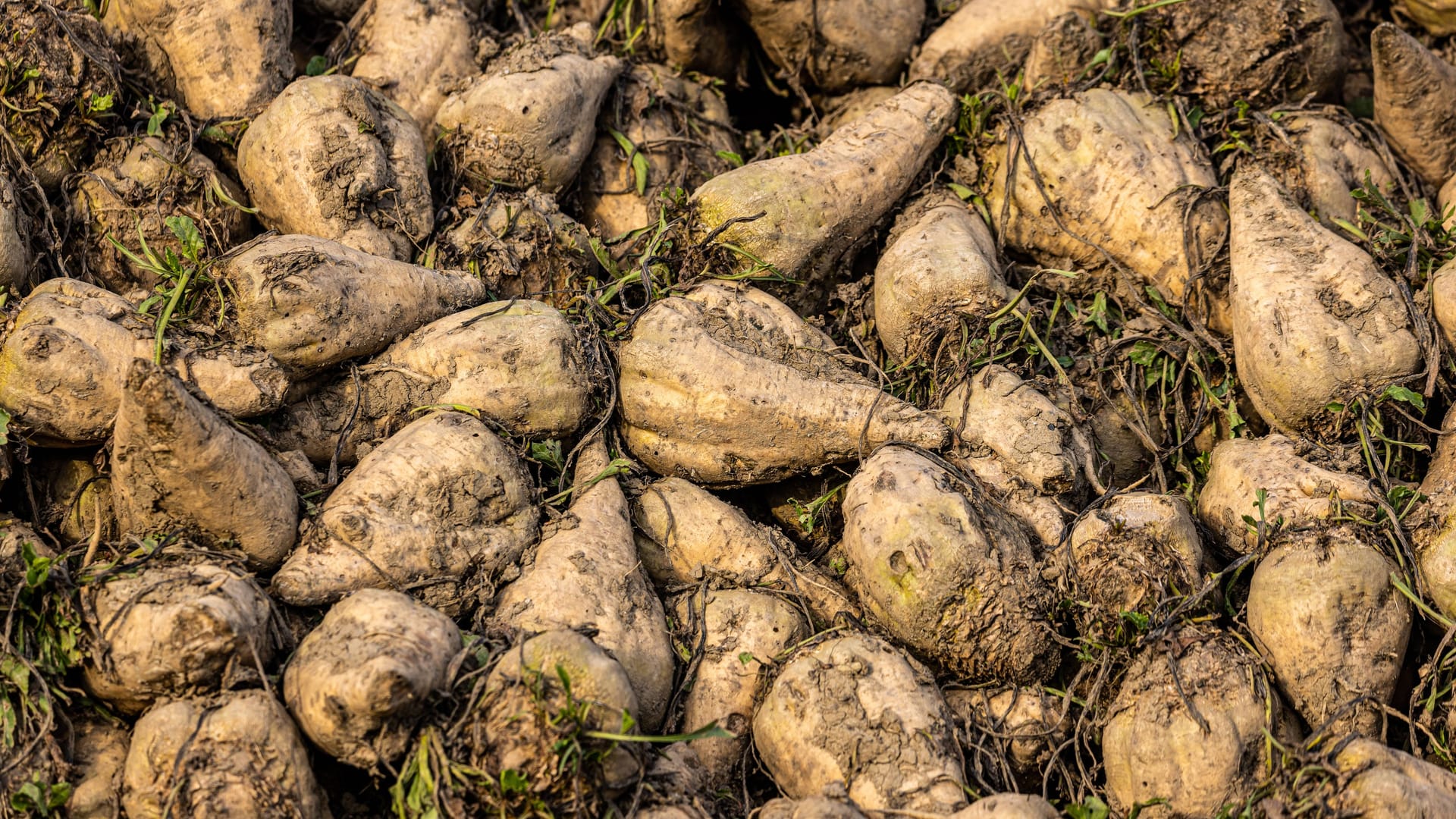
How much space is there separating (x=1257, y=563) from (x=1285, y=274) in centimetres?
105

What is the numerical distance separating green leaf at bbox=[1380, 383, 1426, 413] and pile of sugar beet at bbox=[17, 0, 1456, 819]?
2cm

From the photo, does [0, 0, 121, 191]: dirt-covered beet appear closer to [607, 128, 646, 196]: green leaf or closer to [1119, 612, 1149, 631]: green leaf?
[607, 128, 646, 196]: green leaf

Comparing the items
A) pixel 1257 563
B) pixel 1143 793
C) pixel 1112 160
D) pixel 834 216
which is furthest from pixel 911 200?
pixel 1143 793

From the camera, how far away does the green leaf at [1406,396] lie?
3629mm

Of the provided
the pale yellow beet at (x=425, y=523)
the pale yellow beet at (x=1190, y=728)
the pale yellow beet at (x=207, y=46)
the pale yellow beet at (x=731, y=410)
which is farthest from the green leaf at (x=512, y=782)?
the pale yellow beet at (x=207, y=46)

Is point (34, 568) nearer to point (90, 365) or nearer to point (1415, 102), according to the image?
point (90, 365)

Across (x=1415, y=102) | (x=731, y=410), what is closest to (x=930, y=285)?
(x=731, y=410)

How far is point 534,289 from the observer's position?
417 cm

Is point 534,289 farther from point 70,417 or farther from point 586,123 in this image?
point 70,417

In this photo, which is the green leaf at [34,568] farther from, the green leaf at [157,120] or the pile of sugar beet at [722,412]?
the green leaf at [157,120]

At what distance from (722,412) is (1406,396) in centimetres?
216

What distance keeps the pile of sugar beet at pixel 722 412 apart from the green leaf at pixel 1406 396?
2 centimetres

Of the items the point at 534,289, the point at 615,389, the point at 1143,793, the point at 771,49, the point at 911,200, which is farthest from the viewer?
the point at 771,49

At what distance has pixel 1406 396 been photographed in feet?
11.9
